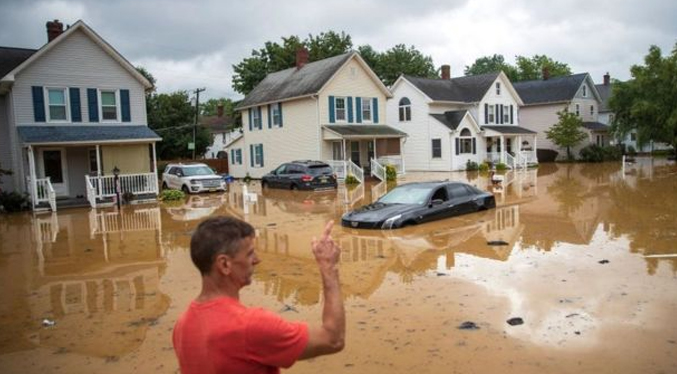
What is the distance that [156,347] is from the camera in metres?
6.58

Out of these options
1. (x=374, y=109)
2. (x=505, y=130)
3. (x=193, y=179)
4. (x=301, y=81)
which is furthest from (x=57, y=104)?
(x=505, y=130)

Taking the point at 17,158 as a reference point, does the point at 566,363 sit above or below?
below

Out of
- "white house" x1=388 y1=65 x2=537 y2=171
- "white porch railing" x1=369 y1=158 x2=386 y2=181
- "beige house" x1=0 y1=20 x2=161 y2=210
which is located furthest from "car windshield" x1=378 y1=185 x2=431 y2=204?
"white house" x1=388 y1=65 x2=537 y2=171

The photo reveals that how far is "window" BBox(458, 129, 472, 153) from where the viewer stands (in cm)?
4139

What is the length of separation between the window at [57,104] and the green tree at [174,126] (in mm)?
26349

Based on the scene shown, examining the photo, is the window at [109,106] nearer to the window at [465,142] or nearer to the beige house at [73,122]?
the beige house at [73,122]

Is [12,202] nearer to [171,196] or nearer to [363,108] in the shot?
[171,196]

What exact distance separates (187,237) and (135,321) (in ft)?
25.0

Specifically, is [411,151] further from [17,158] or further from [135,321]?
[135,321]

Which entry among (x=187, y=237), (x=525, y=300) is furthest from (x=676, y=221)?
(x=187, y=237)

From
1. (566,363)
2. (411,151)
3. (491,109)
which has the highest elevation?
(491,109)

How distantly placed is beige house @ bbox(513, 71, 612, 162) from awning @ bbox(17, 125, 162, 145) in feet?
122

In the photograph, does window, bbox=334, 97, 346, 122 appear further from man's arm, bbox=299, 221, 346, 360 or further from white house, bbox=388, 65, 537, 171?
man's arm, bbox=299, 221, 346, 360

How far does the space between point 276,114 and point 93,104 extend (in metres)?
14.5
